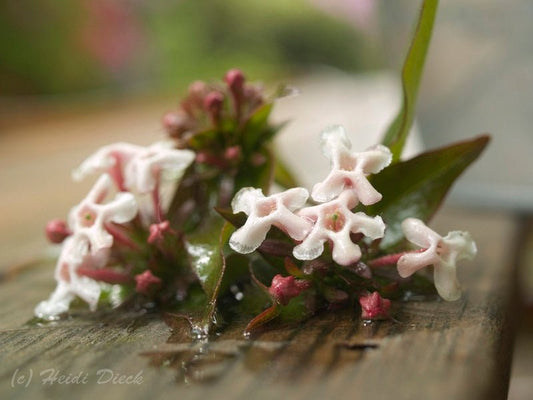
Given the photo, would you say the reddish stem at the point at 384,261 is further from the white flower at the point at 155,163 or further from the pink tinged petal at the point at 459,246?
the white flower at the point at 155,163

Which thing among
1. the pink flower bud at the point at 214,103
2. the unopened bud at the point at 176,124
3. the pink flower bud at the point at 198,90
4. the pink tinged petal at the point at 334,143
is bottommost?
the pink tinged petal at the point at 334,143

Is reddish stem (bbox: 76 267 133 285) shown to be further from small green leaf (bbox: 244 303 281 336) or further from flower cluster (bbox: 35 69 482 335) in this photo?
small green leaf (bbox: 244 303 281 336)

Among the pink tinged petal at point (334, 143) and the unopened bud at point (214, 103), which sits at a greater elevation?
the unopened bud at point (214, 103)

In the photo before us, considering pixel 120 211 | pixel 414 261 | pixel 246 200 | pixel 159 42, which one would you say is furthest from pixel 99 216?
pixel 159 42

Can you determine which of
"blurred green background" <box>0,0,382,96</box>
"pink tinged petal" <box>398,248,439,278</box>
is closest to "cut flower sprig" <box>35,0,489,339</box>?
"pink tinged petal" <box>398,248,439,278</box>

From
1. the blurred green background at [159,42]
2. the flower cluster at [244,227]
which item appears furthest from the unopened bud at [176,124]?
the blurred green background at [159,42]

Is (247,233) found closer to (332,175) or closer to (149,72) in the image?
(332,175)
